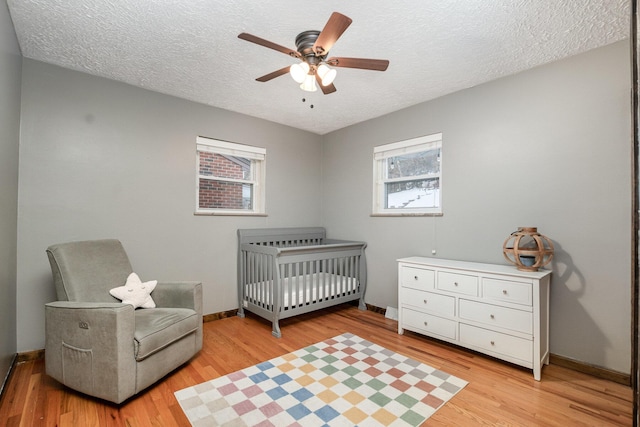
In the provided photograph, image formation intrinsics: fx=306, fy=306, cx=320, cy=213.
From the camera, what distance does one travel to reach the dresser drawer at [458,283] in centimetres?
252

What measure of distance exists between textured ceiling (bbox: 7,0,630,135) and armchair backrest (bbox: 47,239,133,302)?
1490 mm

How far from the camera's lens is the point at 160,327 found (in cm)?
211

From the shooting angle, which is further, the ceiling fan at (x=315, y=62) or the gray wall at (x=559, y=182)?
the gray wall at (x=559, y=182)

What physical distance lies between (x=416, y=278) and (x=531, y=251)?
37.7 inches

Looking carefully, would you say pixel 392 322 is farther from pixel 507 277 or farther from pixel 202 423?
pixel 202 423

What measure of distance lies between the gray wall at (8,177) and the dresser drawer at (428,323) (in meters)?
3.03

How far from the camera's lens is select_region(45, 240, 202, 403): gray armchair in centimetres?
185

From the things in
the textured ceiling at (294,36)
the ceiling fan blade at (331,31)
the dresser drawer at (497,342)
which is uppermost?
Result: the textured ceiling at (294,36)

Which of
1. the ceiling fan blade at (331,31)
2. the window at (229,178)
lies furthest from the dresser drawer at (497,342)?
A: the window at (229,178)

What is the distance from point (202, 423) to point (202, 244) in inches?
75.7

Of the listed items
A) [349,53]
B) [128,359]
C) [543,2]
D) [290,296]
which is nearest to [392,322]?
[290,296]

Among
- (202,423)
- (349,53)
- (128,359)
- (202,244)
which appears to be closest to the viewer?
(202,423)

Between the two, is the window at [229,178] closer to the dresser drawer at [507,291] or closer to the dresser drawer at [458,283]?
the dresser drawer at [458,283]

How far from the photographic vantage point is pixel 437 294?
8.98ft
